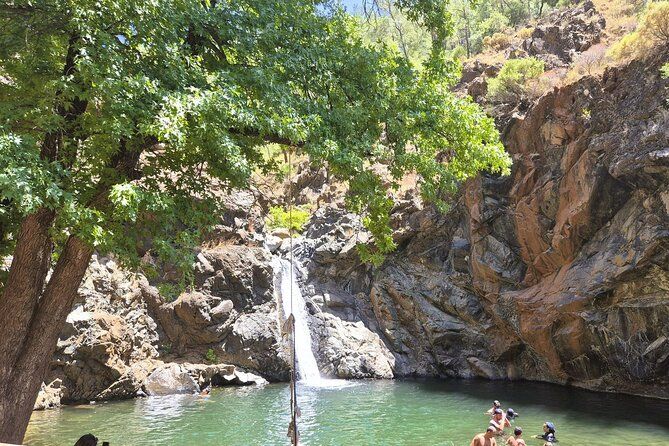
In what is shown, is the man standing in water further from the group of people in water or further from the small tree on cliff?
the small tree on cliff

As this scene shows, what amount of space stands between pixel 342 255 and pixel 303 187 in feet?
57.2

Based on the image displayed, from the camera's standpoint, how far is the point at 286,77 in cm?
884

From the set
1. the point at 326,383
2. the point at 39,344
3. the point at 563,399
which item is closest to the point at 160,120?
the point at 39,344

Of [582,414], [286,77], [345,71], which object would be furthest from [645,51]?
[286,77]

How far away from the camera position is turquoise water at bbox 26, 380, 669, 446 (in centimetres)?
1527

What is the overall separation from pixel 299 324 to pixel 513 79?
18675mm

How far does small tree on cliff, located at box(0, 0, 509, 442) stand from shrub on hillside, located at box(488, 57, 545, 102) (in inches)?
699

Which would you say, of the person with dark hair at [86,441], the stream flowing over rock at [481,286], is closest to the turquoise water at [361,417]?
the stream flowing over rock at [481,286]

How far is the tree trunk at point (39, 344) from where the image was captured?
23.1 feet

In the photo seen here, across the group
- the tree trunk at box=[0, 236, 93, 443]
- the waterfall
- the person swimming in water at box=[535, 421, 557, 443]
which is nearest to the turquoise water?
the person swimming in water at box=[535, 421, 557, 443]

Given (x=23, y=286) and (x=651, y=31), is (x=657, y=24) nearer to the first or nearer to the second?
(x=651, y=31)

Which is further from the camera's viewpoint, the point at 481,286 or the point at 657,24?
the point at 481,286

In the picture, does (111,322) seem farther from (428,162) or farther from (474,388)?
(428,162)

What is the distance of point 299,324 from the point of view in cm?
2933
